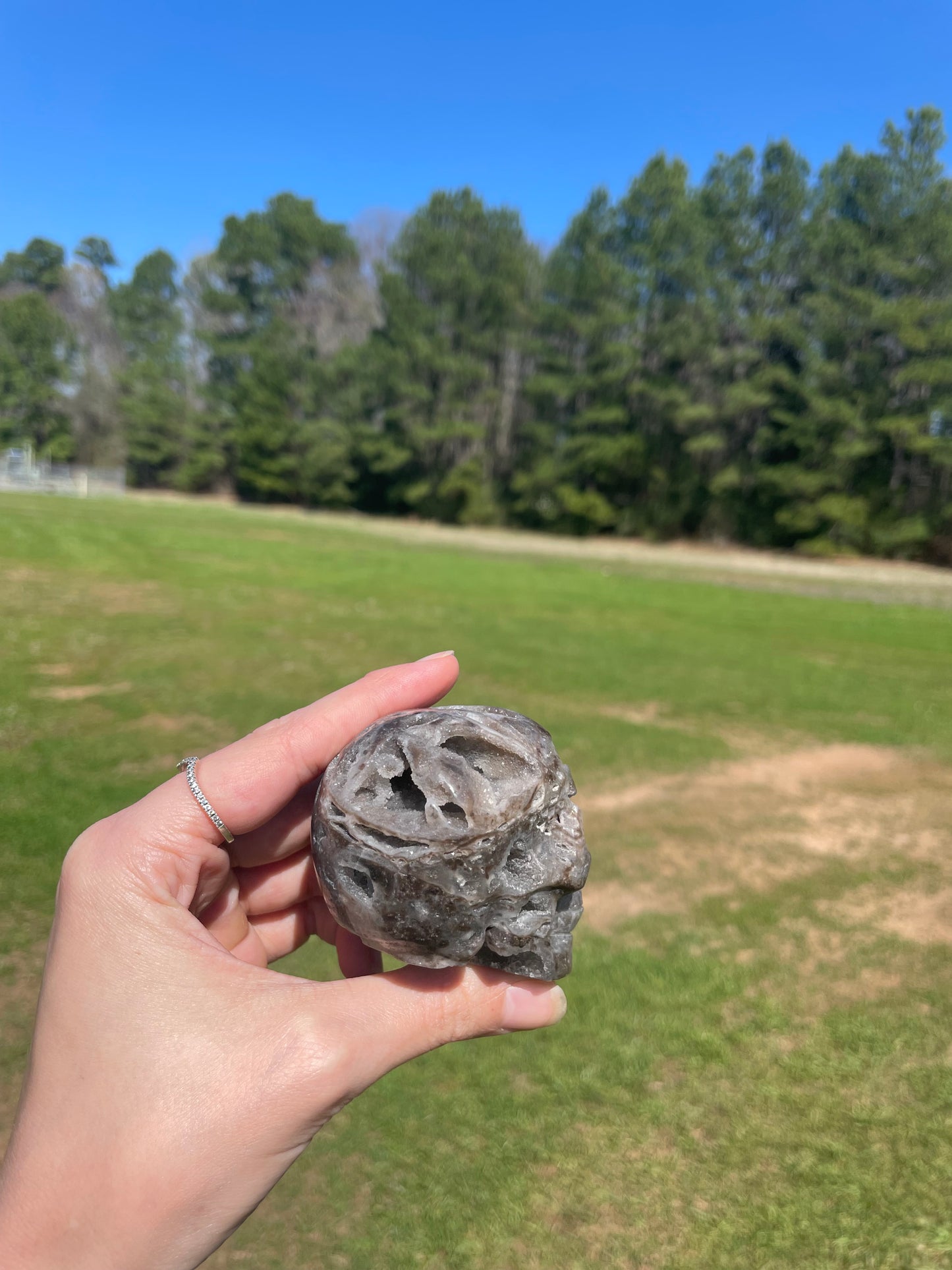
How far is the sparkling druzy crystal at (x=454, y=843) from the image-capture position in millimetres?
1949

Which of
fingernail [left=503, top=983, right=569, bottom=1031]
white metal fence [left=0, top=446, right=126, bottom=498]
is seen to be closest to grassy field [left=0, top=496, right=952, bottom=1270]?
fingernail [left=503, top=983, right=569, bottom=1031]

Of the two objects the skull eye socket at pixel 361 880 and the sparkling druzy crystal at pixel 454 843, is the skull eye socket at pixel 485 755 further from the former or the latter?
the skull eye socket at pixel 361 880

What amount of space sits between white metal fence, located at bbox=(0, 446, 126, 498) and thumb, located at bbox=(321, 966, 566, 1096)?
5304 cm

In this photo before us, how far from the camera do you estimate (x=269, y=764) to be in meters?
2.25

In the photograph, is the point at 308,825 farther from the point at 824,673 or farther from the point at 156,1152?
the point at 824,673

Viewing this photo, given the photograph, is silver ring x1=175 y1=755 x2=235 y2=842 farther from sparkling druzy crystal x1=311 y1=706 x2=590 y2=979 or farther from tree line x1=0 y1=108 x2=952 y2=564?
tree line x1=0 y1=108 x2=952 y2=564

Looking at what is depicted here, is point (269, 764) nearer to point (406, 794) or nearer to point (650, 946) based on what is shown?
point (406, 794)

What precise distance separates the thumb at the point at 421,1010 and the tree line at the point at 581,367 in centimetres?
3513

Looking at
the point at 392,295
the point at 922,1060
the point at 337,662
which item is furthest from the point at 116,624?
the point at 392,295

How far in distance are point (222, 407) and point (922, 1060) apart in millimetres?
62257

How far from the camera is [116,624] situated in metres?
12.8

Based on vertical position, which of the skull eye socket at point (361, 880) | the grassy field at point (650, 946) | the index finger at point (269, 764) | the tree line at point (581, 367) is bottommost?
the grassy field at point (650, 946)

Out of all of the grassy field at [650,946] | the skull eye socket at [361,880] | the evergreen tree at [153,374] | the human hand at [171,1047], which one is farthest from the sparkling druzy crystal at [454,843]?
the evergreen tree at [153,374]

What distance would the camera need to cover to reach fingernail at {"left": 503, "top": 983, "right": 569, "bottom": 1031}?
2117 mm
